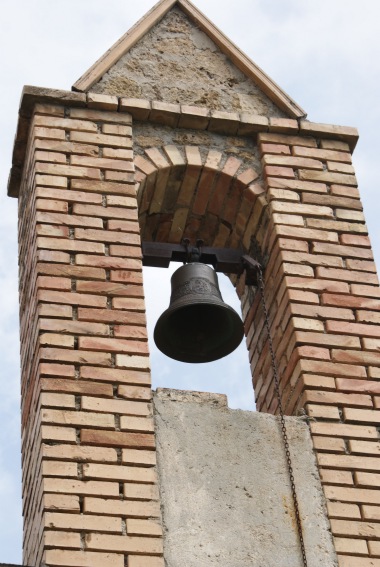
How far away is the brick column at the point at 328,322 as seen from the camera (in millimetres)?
6852

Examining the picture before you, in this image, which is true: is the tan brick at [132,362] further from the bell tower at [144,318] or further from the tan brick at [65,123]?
the tan brick at [65,123]

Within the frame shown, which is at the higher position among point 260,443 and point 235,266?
point 235,266

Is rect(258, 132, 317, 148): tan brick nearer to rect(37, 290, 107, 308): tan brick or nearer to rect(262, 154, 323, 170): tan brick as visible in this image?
rect(262, 154, 323, 170): tan brick

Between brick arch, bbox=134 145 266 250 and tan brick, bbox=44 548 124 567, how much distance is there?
2.45 metres

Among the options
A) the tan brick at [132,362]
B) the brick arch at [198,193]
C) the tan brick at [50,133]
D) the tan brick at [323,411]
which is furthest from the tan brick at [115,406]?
the tan brick at [50,133]

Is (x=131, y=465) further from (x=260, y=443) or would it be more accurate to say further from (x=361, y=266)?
(x=361, y=266)

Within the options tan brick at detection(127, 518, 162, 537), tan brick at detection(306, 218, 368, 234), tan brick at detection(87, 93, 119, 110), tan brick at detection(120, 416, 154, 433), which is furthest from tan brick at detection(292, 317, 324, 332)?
tan brick at detection(87, 93, 119, 110)

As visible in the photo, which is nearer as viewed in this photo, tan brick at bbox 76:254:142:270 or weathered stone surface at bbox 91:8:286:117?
tan brick at bbox 76:254:142:270

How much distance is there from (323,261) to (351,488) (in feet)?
4.73

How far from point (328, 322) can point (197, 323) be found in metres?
0.77

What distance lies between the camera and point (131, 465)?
6.62 metres

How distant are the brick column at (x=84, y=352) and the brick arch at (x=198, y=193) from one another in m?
0.23

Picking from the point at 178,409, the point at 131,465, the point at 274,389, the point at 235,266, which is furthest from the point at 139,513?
the point at 235,266

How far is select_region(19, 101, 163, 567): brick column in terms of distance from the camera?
6383mm
